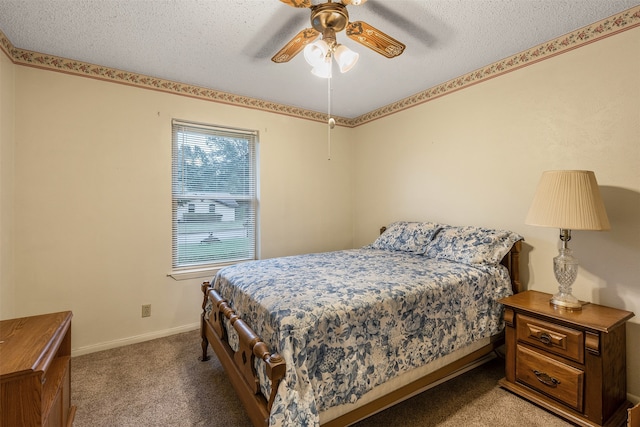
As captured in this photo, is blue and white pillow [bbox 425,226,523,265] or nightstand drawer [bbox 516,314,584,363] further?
blue and white pillow [bbox 425,226,523,265]

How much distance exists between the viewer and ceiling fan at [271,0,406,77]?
1504mm

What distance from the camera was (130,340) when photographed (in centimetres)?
263

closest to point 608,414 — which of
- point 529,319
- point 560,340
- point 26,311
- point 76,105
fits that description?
point 560,340

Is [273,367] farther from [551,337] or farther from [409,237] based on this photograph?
[409,237]

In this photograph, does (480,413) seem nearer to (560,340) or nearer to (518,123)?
(560,340)

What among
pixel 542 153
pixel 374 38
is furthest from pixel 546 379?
pixel 374 38

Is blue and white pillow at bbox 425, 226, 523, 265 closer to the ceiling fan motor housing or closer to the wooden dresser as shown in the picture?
the ceiling fan motor housing

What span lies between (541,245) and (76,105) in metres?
3.99

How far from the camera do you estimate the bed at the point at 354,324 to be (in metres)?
1.29

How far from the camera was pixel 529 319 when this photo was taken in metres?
1.90

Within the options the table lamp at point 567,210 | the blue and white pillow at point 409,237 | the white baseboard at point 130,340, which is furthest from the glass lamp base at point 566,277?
the white baseboard at point 130,340

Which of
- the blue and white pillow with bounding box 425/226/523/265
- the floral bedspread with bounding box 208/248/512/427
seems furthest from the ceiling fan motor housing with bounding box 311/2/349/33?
the blue and white pillow with bounding box 425/226/523/265

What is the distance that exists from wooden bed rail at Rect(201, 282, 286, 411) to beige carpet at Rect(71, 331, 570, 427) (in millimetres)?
358

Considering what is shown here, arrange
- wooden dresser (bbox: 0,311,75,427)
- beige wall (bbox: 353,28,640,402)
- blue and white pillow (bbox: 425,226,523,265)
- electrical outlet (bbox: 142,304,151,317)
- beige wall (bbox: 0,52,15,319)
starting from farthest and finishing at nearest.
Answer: electrical outlet (bbox: 142,304,151,317) < blue and white pillow (bbox: 425,226,523,265) < beige wall (bbox: 0,52,15,319) < beige wall (bbox: 353,28,640,402) < wooden dresser (bbox: 0,311,75,427)
